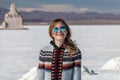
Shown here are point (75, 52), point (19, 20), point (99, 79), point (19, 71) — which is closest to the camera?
point (75, 52)

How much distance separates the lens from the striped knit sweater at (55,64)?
236cm

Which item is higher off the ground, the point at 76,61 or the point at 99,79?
the point at 76,61

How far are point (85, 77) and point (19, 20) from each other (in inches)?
2490

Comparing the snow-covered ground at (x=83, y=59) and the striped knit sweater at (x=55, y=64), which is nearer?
the striped knit sweater at (x=55, y=64)

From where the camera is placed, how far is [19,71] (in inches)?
336

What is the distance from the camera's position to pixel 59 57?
2.37 meters

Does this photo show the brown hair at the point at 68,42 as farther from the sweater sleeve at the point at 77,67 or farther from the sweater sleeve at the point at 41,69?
the sweater sleeve at the point at 41,69

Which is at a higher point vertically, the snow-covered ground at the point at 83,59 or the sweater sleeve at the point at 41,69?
the sweater sleeve at the point at 41,69

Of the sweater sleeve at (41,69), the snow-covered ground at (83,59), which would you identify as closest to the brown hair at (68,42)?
the sweater sleeve at (41,69)

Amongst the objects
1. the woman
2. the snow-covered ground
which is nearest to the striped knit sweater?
the woman

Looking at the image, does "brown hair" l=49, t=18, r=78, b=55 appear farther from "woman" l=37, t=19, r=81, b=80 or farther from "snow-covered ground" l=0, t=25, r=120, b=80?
"snow-covered ground" l=0, t=25, r=120, b=80

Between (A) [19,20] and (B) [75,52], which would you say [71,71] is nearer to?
(B) [75,52]

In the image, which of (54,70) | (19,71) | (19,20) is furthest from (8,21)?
(54,70)

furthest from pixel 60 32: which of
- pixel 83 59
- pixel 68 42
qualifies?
pixel 83 59
